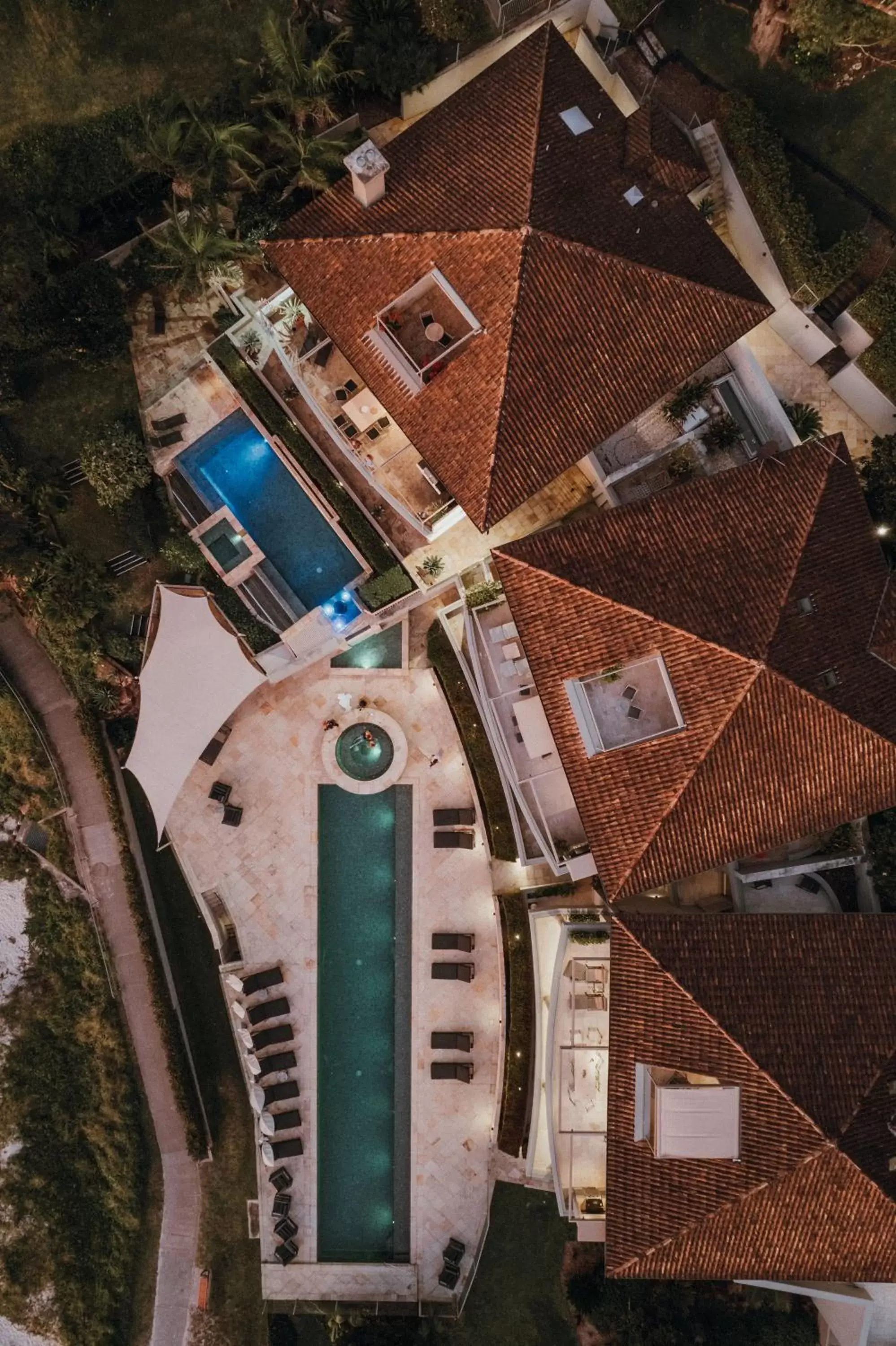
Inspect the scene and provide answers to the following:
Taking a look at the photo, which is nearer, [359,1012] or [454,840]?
[454,840]

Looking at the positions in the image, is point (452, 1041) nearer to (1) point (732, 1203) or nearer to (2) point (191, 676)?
(1) point (732, 1203)

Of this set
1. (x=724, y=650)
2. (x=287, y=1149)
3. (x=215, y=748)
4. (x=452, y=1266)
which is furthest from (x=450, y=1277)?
(x=724, y=650)

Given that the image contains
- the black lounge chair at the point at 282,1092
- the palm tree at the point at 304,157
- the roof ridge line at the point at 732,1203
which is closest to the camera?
the roof ridge line at the point at 732,1203

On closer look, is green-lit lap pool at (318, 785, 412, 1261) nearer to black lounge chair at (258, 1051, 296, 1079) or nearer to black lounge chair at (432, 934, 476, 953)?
black lounge chair at (258, 1051, 296, 1079)

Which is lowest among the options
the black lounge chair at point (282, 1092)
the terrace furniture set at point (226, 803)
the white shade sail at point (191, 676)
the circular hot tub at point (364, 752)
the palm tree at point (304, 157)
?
the black lounge chair at point (282, 1092)

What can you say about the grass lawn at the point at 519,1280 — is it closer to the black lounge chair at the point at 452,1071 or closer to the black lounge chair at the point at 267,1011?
the black lounge chair at the point at 452,1071

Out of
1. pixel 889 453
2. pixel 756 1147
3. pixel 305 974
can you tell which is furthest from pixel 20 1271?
pixel 889 453

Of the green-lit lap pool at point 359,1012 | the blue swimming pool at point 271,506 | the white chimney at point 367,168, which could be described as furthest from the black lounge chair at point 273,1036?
the white chimney at point 367,168
